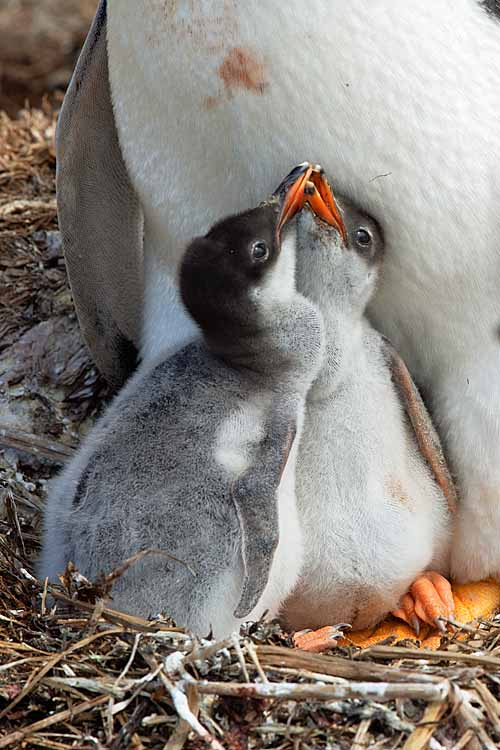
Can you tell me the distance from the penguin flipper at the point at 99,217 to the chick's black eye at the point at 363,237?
70 centimetres

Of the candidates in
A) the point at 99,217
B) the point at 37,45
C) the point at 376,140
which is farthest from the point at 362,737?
the point at 37,45

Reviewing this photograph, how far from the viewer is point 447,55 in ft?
8.05

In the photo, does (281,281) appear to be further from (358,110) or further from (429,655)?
(429,655)

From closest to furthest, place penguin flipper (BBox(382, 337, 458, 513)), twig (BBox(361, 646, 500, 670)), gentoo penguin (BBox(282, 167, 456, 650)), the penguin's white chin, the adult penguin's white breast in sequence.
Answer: twig (BBox(361, 646, 500, 670))
the adult penguin's white breast
the penguin's white chin
gentoo penguin (BBox(282, 167, 456, 650))
penguin flipper (BBox(382, 337, 458, 513))

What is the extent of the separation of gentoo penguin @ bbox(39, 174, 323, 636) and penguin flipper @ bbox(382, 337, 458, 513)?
0.78 feet

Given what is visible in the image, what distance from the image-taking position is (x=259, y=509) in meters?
2.37

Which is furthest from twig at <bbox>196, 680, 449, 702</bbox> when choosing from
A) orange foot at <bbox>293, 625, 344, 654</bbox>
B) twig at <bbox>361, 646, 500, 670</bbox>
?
orange foot at <bbox>293, 625, 344, 654</bbox>

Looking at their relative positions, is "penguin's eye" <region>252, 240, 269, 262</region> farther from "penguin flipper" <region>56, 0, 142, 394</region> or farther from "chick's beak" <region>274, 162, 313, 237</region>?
"penguin flipper" <region>56, 0, 142, 394</region>

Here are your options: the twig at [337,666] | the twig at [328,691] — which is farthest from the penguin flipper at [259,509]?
the twig at [328,691]

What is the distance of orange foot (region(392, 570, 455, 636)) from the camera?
107 inches

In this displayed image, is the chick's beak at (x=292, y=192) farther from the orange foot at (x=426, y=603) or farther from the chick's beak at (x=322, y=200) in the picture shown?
the orange foot at (x=426, y=603)

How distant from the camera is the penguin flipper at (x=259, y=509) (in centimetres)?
233

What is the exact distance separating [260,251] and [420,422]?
0.56 metres

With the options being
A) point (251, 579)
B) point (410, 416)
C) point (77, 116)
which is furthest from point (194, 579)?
point (77, 116)
